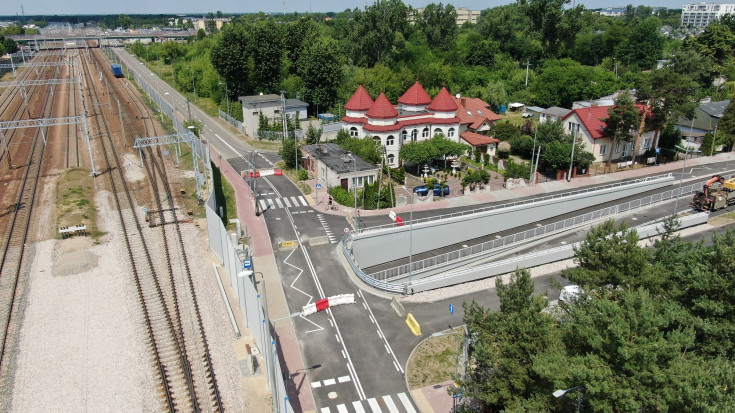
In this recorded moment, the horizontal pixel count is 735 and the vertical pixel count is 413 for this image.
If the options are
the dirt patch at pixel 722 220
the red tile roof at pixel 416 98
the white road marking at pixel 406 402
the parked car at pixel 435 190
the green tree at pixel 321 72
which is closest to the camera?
the white road marking at pixel 406 402

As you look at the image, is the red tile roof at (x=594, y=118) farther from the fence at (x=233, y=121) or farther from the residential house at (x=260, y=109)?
the fence at (x=233, y=121)

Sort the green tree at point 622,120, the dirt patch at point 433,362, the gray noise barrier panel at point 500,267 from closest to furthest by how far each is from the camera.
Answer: the dirt patch at point 433,362, the gray noise barrier panel at point 500,267, the green tree at point 622,120

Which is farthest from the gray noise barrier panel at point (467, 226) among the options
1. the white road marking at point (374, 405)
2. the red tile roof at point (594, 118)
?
the white road marking at point (374, 405)

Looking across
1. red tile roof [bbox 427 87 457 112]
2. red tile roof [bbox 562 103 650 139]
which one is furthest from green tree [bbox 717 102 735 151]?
red tile roof [bbox 427 87 457 112]

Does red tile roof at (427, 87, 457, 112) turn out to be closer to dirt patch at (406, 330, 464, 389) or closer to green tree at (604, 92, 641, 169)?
green tree at (604, 92, 641, 169)

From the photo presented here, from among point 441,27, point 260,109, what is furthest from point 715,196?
point 441,27

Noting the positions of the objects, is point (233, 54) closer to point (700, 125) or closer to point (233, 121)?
point (233, 121)
